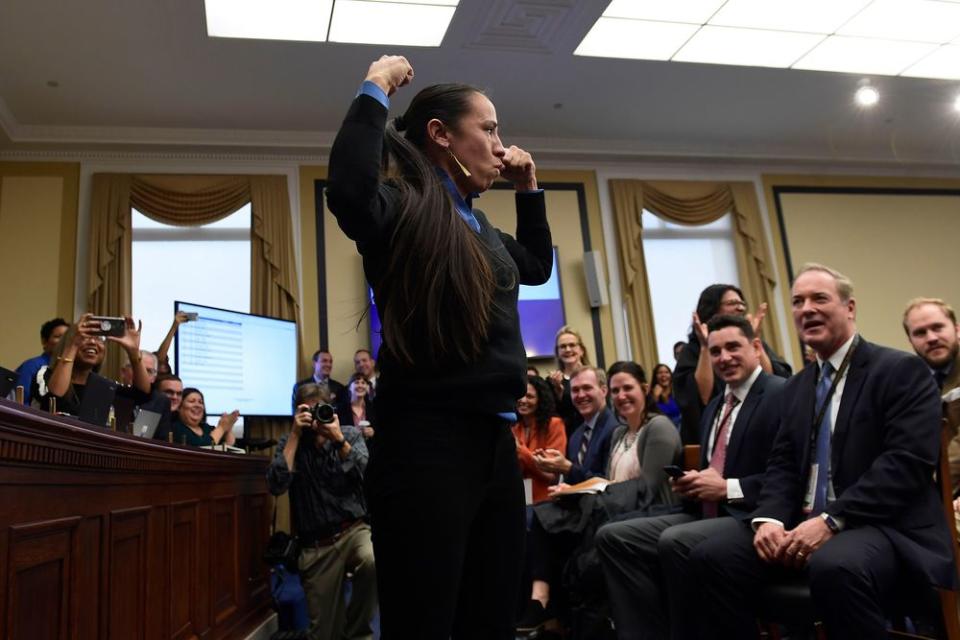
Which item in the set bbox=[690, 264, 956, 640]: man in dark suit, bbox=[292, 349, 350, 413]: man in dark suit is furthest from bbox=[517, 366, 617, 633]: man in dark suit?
bbox=[292, 349, 350, 413]: man in dark suit

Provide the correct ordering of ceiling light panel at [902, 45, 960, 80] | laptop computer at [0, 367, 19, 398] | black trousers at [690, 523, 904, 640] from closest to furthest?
black trousers at [690, 523, 904, 640] < laptop computer at [0, 367, 19, 398] < ceiling light panel at [902, 45, 960, 80]

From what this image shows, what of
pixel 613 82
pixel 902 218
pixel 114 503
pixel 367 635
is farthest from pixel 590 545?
pixel 902 218

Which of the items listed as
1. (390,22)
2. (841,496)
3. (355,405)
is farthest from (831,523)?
(390,22)

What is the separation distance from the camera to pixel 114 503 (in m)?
1.72

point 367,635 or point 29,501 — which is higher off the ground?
point 29,501

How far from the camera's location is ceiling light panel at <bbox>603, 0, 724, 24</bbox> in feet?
15.5

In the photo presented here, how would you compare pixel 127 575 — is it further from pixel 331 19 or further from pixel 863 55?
pixel 863 55

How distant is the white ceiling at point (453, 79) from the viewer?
464cm

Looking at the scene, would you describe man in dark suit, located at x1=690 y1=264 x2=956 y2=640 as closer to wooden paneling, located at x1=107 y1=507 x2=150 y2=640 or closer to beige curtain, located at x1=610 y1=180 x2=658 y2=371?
wooden paneling, located at x1=107 y1=507 x2=150 y2=640

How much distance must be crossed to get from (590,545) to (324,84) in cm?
380

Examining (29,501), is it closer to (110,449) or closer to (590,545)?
(110,449)

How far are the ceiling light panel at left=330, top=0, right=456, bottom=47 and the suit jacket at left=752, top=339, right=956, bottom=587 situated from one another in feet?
11.7

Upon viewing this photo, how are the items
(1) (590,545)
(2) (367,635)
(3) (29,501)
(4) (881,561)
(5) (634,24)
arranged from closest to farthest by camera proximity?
(3) (29,501) → (4) (881,561) → (1) (590,545) → (2) (367,635) → (5) (634,24)

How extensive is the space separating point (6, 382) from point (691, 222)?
572 cm
